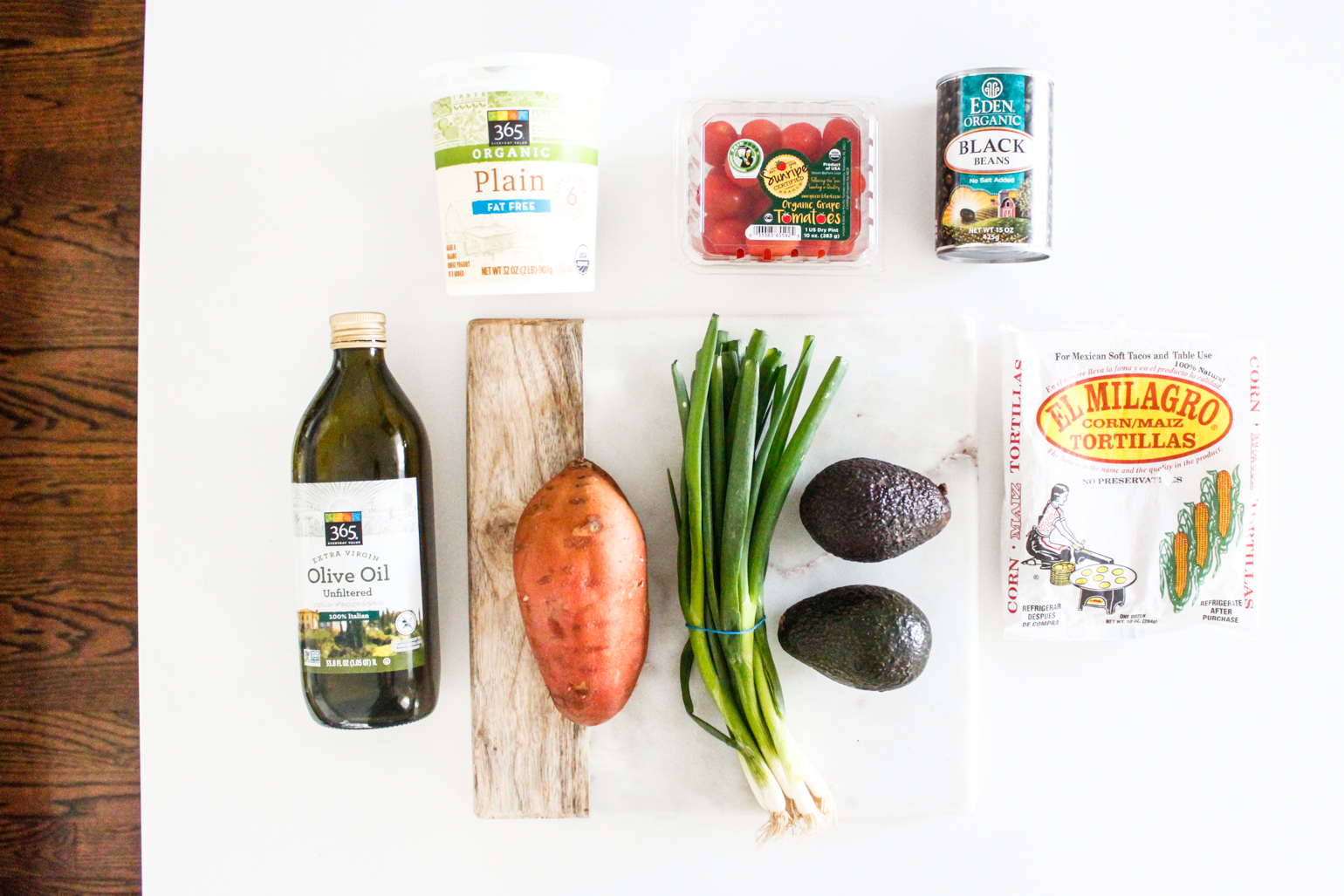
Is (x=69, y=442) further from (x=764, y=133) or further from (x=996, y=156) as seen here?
(x=996, y=156)

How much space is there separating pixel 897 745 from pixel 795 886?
0.65 ft

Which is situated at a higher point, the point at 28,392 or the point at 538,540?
the point at 28,392

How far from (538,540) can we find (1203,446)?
692mm

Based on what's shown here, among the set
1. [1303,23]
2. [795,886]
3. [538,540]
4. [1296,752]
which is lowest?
[795,886]

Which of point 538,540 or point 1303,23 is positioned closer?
point 538,540

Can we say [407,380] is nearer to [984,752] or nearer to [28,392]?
[28,392]

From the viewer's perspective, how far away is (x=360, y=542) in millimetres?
751

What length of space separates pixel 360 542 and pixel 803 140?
23.1 inches

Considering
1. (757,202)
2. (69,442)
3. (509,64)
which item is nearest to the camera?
(509,64)

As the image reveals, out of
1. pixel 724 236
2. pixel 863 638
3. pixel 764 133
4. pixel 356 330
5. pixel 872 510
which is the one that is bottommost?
pixel 863 638

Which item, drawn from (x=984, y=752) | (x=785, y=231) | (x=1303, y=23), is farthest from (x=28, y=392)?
(x=1303, y=23)

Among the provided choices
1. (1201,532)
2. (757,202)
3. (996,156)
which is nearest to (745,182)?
(757,202)

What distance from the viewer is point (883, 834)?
35.2 inches

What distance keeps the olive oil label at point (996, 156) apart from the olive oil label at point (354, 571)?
1.99ft
